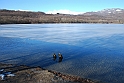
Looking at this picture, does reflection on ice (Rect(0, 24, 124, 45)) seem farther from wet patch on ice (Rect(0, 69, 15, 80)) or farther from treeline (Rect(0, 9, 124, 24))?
treeline (Rect(0, 9, 124, 24))

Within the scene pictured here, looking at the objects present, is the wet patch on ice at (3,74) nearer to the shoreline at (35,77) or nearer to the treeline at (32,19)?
the shoreline at (35,77)

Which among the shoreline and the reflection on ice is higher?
the reflection on ice

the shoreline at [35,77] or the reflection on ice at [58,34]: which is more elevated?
the reflection on ice at [58,34]

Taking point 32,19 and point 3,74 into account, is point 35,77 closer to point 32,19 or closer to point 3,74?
point 3,74

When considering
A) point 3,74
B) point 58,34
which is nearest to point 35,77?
point 3,74

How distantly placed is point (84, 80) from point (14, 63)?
4.53m

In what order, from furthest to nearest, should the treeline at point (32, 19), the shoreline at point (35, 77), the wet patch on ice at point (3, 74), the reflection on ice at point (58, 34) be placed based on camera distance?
the treeline at point (32, 19) → the reflection on ice at point (58, 34) → the wet patch on ice at point (3, 74) → the shoreline at point (35, 77)

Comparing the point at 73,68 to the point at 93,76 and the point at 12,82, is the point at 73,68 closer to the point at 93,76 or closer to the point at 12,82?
the point at 93,76

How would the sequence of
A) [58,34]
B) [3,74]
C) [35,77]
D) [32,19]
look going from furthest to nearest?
[32,19], [58,34], [3,74], [35,77]

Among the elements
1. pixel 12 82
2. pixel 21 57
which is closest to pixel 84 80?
pixel 12 82

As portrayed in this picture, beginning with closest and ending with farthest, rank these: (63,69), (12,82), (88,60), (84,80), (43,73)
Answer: (12,82)
(84,80)
(43,73)
(63,69)
(88,60)

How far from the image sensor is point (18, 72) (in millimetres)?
8609

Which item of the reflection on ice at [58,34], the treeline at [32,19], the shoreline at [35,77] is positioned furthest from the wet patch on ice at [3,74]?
the treeline at [32,19]

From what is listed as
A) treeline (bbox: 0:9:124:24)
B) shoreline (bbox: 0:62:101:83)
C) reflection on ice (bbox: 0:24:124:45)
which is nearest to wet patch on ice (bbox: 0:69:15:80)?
Answer: shoreline (bbox: 0:62:101:83)
